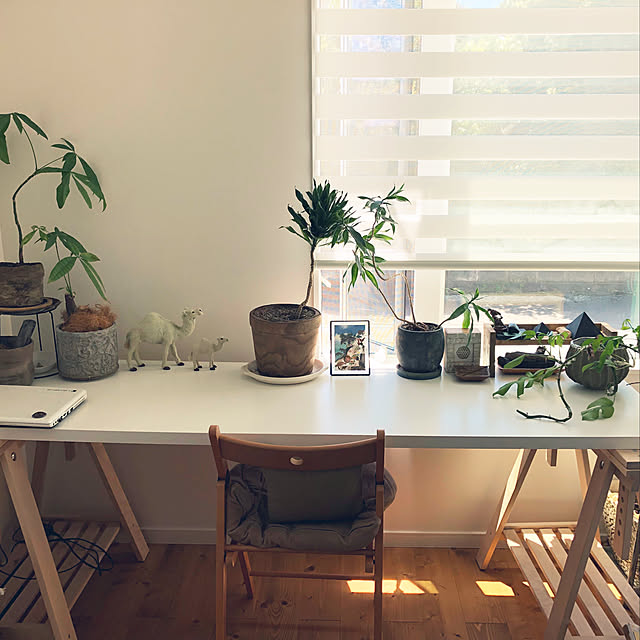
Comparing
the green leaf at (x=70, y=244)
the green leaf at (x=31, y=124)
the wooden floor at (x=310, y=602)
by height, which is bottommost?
the wooden floor at (x=310, y=602)

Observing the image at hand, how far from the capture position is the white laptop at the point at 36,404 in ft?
5.20

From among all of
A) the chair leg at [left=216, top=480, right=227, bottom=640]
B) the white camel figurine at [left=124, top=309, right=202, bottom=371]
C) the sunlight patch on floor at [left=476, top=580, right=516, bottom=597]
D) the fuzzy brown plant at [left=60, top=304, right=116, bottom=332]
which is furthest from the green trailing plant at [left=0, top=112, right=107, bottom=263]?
the sunlight patch on floor at [left=476, top=580, right=516, bottom=597]

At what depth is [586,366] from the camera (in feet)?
5.76

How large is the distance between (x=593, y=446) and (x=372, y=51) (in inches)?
46.1

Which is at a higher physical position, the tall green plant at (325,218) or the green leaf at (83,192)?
the green leaf at (83,192)

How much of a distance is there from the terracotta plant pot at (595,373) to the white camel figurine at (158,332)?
3.39 ft

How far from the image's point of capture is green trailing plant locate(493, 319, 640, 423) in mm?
1652

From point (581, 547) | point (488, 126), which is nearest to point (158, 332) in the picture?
point (488, 126)

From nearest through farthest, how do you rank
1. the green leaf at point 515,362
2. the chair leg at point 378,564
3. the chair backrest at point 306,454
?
the chair backrest at point 306,454 → the chair leg at point 378,564 → the green leaf at point 515,362

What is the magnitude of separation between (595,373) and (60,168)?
1553 millimetres

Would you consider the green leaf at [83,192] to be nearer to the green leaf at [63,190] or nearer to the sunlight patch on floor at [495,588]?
the green leaf at [63,190]

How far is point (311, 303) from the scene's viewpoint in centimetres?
209

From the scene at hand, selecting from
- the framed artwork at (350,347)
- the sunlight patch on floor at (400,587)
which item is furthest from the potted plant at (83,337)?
the sunlight patch on floor at (400,587)

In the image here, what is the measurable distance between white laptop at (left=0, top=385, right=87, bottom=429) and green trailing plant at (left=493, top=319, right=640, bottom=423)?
3.45 ft
